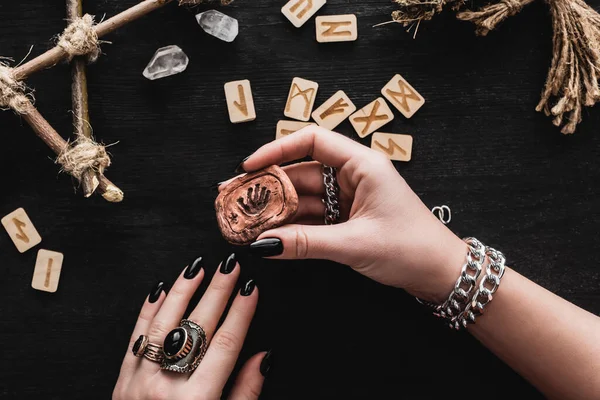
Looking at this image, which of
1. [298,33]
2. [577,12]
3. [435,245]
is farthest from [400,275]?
[577,12]

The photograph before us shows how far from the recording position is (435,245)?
1191mm

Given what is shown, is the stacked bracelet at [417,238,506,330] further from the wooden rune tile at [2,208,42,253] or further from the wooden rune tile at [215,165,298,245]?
the wooden rune tile at [2,208,42,253]

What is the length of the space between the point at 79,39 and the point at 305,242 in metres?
0.82

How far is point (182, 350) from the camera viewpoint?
51.6 inches

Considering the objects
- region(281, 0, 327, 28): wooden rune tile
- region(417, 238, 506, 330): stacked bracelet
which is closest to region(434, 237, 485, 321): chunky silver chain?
region(417, 238, 506, 330): stacked bracelet

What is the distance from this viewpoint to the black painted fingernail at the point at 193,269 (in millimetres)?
1456

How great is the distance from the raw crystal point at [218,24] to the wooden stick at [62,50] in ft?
0.46

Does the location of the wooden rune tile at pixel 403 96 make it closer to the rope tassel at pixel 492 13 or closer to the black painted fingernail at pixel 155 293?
the rope tassel at pixel 492 13

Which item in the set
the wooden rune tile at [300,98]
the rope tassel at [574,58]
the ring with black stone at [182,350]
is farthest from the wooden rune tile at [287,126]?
the rope tassel at [574,58]

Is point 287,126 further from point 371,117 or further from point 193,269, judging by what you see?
point 193,269

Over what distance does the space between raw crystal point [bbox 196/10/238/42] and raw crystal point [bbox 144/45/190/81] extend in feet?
0.35

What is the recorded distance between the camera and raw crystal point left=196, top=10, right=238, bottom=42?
1448 millimetres

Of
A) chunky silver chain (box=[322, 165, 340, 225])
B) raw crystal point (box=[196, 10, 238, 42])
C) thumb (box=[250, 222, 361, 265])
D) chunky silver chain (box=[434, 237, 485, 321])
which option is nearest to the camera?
thumb (box=[250, 222, 361, 265])

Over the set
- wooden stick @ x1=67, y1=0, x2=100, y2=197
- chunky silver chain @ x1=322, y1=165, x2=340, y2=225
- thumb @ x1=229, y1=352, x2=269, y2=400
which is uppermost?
wooden stick @ x1=67, y1=0, x2=100, y2=197
